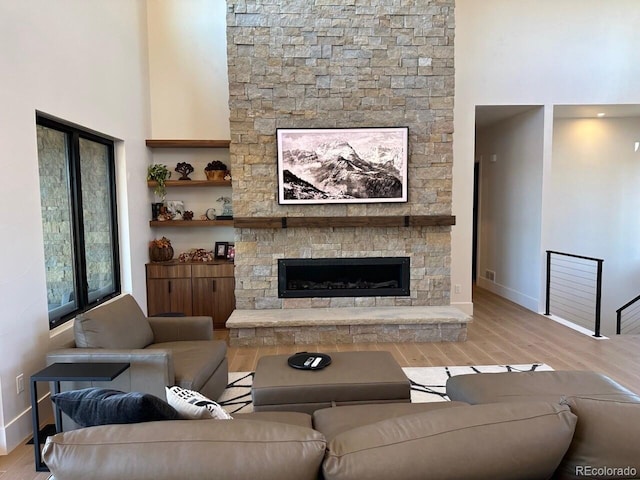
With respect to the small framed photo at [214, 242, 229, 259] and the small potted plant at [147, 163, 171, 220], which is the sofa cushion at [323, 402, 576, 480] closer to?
the small framed photo at [214, 242, 229, 259]

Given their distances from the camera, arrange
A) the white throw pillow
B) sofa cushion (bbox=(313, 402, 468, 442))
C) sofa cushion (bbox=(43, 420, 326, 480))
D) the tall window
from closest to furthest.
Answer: sofa cushion (bbox=(43, 420, 326, 480)) → the white throw pillow → sofa cushion (bbox=(313, 402, 468, 442)) → the tall window

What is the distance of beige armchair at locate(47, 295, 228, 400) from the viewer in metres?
2.46

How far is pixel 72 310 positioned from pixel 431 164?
12.9ft

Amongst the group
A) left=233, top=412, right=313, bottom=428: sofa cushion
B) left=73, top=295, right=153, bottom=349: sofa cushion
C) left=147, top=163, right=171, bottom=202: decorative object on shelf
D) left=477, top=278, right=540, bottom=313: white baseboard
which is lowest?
left=477, top=278, right=540, bottom=313: white baseboard

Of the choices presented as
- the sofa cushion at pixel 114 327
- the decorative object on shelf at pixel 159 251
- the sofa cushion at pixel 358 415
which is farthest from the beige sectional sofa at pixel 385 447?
the decorative object on shelf at pixel 159 251

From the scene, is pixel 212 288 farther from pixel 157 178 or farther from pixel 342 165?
pixel 342 165

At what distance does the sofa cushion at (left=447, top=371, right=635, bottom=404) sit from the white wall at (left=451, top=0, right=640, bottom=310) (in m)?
3.36

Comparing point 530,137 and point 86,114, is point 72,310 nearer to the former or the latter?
point 86,114

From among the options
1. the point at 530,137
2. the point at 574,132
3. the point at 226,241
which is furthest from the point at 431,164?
the point at 574,132

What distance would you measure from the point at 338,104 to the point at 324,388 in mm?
3320

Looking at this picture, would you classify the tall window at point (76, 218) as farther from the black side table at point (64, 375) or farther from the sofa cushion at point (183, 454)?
the sofa cushion at point (183, 454)

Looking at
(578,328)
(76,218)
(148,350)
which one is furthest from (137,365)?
(578,328)

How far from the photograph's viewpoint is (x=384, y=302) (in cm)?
483

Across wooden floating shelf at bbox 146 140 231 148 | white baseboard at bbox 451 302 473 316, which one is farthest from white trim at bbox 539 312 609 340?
wooden floating shelf at bbox 146 140 231 148
